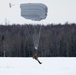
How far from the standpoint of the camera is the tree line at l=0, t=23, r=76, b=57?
129 ft

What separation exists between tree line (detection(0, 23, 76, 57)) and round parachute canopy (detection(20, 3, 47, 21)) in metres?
25.7

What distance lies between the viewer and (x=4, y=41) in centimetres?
4319

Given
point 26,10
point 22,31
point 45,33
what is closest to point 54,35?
point 45,33

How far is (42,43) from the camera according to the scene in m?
42.9

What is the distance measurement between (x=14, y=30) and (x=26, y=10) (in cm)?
3785

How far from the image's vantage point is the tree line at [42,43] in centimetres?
3947

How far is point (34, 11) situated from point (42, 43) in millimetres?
32207
